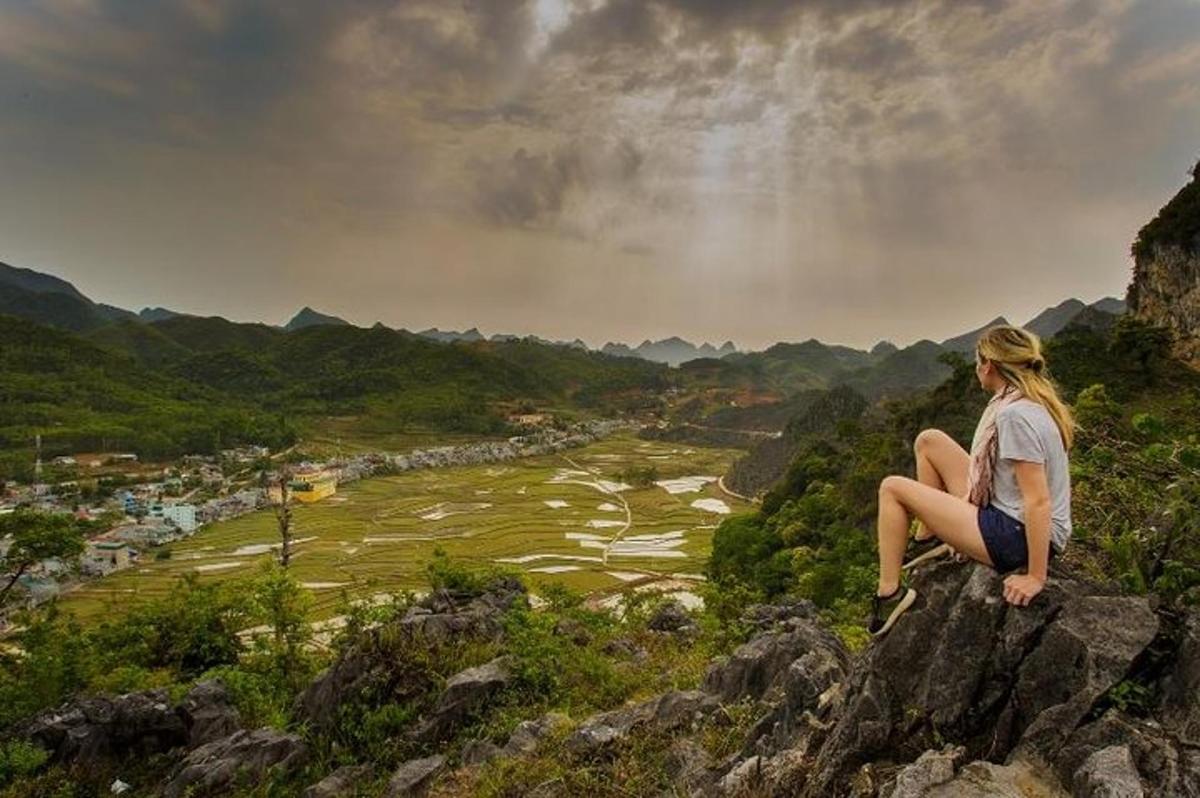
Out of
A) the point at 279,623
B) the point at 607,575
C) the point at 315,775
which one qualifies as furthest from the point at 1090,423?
the point at 607,575

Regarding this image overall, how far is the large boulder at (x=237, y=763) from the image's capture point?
30.0 feet

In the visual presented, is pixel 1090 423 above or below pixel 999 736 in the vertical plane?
above

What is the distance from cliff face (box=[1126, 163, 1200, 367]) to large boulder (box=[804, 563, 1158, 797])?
142 ft

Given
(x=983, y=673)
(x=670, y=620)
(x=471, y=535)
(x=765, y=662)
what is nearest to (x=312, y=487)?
(x=471, y=535)

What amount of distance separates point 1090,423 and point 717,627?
8.79 metres

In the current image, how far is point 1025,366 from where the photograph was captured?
4.57m

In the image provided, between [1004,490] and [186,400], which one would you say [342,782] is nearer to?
[1004,490]

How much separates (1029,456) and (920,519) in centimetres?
80

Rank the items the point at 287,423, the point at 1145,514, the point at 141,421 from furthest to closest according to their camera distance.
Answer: the point at 287,423 → the point at 141,421 → the point at 1145,514

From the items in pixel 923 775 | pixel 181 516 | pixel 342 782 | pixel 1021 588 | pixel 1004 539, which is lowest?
pixel 181 516

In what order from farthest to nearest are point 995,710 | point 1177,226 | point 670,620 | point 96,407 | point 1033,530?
point 96,407
point 1177,226
point 670,620
point 995,710
point 1033,530

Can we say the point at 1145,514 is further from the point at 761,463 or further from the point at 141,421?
the point at 141,421

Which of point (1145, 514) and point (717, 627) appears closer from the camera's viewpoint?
point (1145, 514)

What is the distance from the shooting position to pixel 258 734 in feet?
32.6
